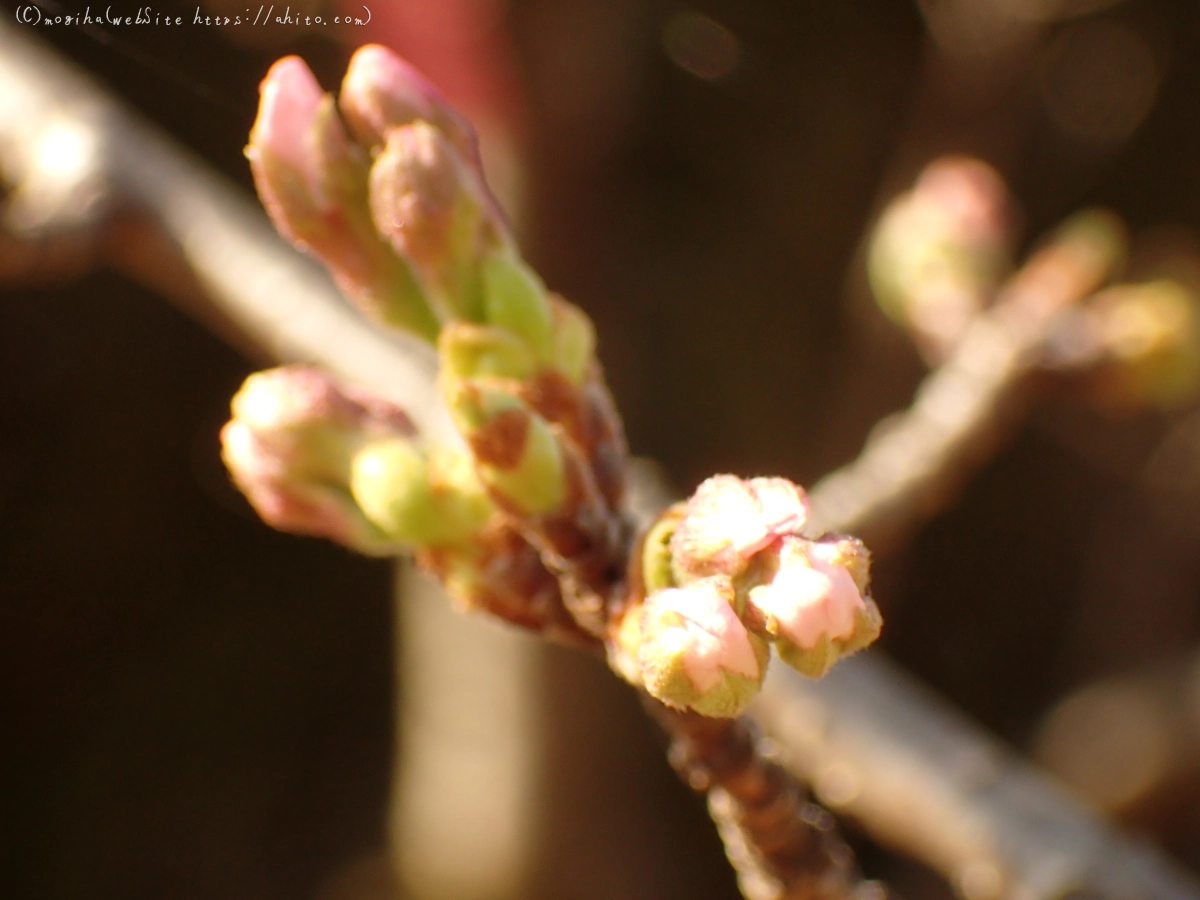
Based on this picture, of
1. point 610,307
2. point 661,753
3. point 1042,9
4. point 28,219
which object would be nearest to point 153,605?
point 661,753

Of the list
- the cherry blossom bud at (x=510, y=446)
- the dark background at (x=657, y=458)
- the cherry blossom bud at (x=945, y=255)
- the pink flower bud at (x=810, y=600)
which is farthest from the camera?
the dark background at (x=657, y=458)

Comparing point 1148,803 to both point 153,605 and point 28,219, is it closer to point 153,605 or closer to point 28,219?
point 28,219

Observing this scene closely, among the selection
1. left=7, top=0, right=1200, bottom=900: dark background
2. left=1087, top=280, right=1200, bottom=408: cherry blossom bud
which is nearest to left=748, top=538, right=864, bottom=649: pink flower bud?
left=1087, top=280, right=1200, bottom=408: cherry blossom bud

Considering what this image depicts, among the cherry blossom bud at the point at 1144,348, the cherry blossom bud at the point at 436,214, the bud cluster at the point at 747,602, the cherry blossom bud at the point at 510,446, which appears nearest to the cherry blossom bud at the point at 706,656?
the bud cluster at the point at 747,602

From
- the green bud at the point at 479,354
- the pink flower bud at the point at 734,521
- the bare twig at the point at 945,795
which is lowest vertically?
the bare twig at the point at 945,795

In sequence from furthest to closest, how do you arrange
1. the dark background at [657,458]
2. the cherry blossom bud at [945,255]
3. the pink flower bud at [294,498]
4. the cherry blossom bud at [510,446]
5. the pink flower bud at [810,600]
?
the dark background at [657,458] → the cherry blossom bud at [945,255] → the pink flower bud at [294,498] → the cherry blossom bud at [510,446] → the pink flower bud at [810,600]

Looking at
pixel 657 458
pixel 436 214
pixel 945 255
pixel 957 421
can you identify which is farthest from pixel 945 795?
pixel 657 458

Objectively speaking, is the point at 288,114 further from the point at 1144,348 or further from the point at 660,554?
the point at 1144,348

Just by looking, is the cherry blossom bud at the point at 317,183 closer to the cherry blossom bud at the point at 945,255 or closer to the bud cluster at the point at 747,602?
the bud cluster at the point at 747,602
